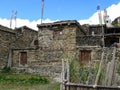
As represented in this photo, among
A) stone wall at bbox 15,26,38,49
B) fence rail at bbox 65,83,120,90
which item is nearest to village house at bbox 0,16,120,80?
stone wall at bbox 15,26,38,49

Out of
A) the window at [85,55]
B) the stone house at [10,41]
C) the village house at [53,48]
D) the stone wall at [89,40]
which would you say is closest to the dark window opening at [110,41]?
the village house at [53,48]

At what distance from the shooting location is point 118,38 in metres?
29.6

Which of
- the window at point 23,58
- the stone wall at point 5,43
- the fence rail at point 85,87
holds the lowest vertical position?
the fence rail at point 85,87

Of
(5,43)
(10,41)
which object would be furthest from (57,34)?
(5,43)

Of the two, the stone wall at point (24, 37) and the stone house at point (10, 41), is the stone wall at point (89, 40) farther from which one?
the stone wall at point (24, 37)

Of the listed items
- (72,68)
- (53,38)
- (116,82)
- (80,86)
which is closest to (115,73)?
(116,82)

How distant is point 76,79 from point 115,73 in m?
1.26

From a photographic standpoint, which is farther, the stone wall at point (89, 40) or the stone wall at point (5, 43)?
the stone wall at point (5, 43)

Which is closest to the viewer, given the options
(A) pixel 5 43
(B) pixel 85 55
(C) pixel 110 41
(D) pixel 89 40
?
(B) pixel 85 55

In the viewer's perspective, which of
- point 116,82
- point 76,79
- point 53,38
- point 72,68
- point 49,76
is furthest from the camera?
point 53,38

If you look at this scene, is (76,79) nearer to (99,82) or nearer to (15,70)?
(99,82)

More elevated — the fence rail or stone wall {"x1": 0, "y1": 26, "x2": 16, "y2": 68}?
stone wall {"x1": 0, "y1": 26, "x2": 16, "y2": 68}

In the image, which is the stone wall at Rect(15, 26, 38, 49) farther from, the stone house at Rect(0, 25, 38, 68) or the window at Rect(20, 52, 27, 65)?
the window at Rect(20, 52, 27, 65)

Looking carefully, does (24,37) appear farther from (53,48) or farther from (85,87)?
(85,87)
